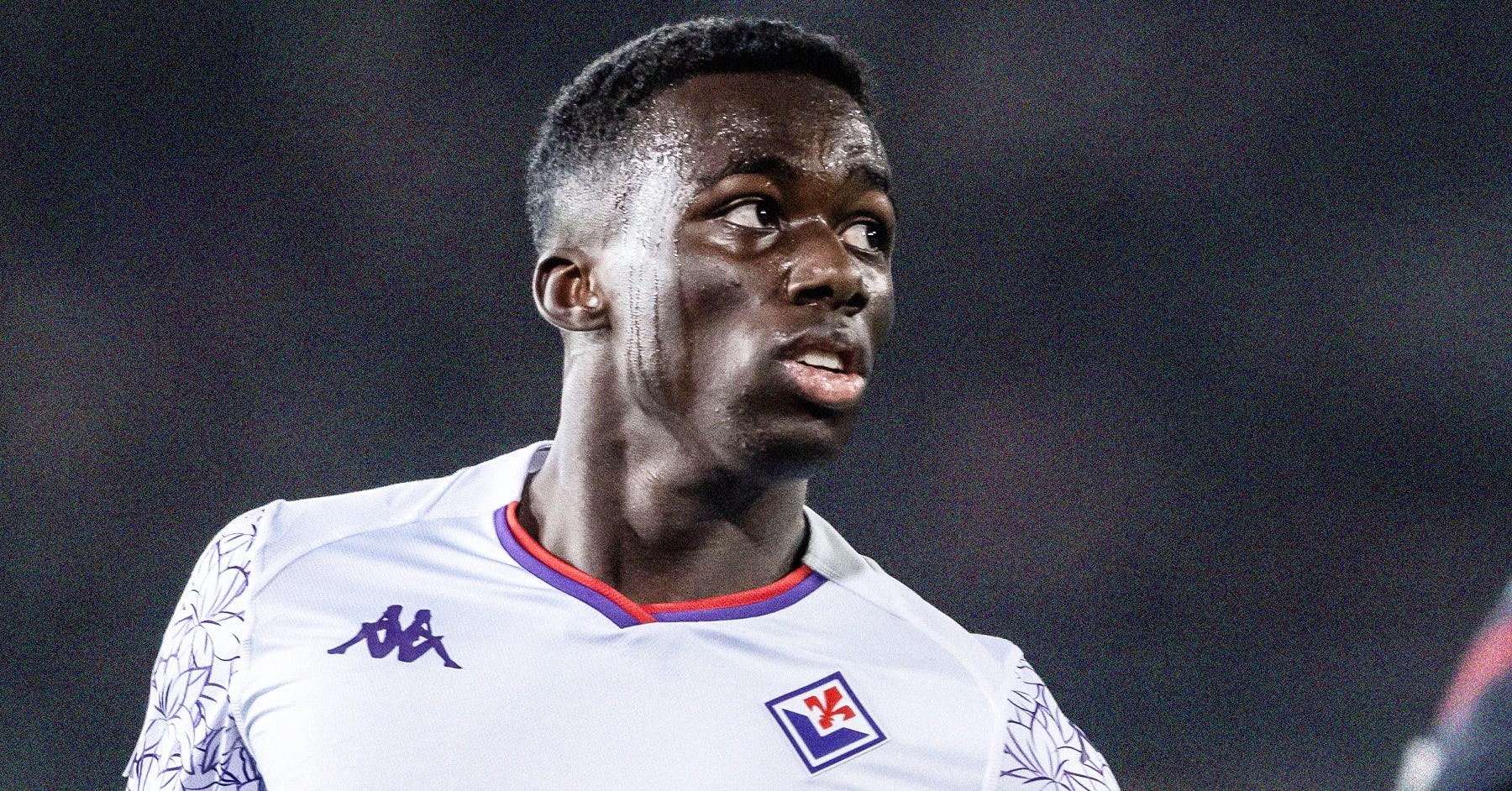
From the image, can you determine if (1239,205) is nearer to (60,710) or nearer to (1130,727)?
(1130,727)

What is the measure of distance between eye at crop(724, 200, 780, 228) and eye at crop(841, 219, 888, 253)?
0.13m

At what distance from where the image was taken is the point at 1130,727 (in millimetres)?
4297

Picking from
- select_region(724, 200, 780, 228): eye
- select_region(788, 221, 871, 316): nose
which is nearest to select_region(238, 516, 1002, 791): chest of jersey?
select_region(788, 221, 871, 316): nose

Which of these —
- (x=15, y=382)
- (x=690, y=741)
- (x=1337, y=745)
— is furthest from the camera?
(x=15, y=382)

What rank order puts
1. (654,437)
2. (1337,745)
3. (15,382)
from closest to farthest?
(654,437)
(1337,745)
(15,382)

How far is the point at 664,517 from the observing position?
236 centimetres

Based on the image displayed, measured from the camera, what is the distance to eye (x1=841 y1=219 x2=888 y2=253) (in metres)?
2.36

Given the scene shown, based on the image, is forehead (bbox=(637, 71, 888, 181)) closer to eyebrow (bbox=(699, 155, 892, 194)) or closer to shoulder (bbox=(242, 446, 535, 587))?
eyebrow (bbox=(699, 155, 892, 194))

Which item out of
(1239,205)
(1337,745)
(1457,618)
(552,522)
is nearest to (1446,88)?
(1239,205)

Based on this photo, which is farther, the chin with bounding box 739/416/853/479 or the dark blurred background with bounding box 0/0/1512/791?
the dark blurred background with bounding box 0/0/1512/791

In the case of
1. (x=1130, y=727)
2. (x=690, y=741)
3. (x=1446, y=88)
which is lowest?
(x=1130, y=727)

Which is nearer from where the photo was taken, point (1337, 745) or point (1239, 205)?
point (1337, 745)

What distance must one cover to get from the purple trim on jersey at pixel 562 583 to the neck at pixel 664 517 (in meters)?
0.04

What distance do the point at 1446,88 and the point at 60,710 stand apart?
15.8 feet
